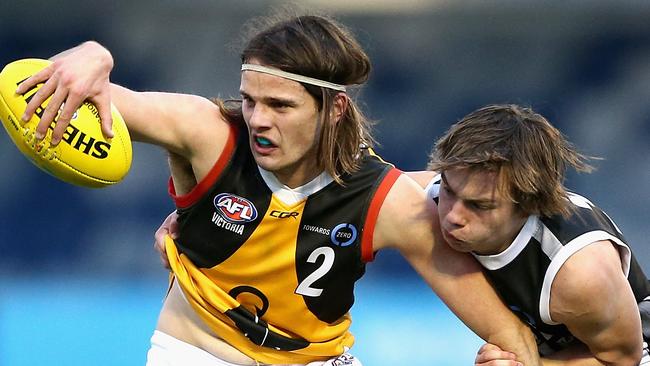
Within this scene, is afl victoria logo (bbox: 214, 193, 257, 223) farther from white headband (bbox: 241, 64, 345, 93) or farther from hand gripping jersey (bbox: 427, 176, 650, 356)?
hand gripping jersey (bbox: 427, 176, 650, 356)

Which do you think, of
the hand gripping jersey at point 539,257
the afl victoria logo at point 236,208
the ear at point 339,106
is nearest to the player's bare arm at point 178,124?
the afl victoria logo at point 236,208

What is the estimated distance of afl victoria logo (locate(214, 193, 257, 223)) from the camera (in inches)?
128

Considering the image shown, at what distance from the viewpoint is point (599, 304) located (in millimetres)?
3070

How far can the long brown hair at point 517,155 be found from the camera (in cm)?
308

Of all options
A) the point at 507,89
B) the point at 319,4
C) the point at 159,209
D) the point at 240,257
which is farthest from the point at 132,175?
the point at 240,257

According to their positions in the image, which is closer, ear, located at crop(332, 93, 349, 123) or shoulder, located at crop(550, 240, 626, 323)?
shoulder, located at crop(550, 240, 626, 323)

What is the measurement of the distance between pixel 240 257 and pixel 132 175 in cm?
438

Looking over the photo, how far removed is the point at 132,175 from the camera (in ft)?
24.6

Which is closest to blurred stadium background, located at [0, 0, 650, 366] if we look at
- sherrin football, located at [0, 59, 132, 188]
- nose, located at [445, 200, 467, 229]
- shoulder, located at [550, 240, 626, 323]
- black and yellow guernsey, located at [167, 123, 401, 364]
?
black and yellow guernsey, located at [167, 123, 401, 364]

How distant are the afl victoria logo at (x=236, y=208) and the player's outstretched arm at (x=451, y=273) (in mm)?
411

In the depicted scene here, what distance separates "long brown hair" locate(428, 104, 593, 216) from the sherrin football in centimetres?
98

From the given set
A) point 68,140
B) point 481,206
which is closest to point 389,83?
point 481,206

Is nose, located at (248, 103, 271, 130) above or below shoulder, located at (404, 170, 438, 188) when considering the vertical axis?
above

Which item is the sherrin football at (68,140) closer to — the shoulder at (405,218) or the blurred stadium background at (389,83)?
the shoulder at (405,218)
